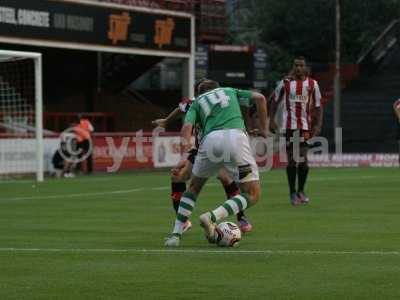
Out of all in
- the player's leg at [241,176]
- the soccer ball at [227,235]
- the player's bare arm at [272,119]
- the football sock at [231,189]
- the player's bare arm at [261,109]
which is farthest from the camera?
the player's bare arm at [272,119]

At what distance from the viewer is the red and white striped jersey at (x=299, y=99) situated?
63.7 feet

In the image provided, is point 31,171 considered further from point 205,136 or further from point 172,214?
point 205,136

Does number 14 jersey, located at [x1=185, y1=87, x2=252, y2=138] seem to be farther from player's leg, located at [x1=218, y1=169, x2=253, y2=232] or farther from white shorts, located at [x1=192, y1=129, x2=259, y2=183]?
player's leg, located at [x1=218, y1=169, x2=253, y2=232]

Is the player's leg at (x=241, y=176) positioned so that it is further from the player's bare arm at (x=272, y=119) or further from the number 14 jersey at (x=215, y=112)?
the player's bare arm at (x=272, y=119)

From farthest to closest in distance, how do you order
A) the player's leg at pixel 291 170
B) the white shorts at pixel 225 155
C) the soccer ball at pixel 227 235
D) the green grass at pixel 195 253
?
the player's leg at pixel 291 170
the white shorts at pixel 225 155
the soccer ball at pixel 227 235
the green grass at pixel 195 253

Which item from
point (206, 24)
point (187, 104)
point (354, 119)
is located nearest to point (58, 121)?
point (206, 24)

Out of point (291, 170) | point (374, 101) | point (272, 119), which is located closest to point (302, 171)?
point (291, 170)

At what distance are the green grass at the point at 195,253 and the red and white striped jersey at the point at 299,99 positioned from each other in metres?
1.32

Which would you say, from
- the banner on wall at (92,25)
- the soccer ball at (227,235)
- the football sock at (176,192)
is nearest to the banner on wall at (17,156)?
the banner on wall at (92,25)

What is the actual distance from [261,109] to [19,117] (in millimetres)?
22565

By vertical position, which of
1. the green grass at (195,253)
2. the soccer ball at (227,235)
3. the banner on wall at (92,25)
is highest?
the banner on wall at (92,25)

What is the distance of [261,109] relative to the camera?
12.9 m

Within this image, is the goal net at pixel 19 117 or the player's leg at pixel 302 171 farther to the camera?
the goal net at pixel 19 117

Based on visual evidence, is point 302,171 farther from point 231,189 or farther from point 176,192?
point 231,189
